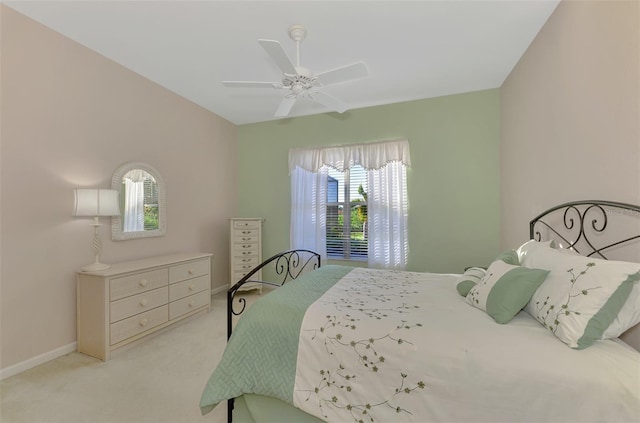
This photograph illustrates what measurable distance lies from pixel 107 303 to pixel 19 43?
2238mm

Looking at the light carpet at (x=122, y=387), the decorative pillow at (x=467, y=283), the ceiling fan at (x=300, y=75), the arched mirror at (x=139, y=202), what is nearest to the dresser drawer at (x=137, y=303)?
the light carpet at (x=122, y=387)

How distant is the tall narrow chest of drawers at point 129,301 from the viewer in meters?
2.31

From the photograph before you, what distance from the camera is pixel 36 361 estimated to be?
2205 mm

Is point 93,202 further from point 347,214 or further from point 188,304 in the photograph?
point 347,214

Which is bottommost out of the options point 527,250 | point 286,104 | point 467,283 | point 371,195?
point 467,283

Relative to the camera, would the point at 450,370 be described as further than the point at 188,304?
No

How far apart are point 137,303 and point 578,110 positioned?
12.7 ft

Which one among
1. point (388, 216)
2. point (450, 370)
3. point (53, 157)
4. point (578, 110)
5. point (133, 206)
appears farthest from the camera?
point (388, 216)

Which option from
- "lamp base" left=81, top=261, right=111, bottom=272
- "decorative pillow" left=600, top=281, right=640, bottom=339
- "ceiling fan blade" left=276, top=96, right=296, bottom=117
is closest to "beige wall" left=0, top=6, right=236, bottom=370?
"lamp base" left=81, top=261, right=111, bottom=272

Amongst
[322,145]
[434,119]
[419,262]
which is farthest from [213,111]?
[419,262]

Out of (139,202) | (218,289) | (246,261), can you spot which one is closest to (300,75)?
(139,202)

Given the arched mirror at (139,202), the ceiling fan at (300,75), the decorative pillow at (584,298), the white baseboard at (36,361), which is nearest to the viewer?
the decorative pillow at (584,298)

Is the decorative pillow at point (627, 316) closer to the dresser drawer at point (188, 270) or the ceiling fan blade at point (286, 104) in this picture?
the ceiling fan blade at point (286, 104)

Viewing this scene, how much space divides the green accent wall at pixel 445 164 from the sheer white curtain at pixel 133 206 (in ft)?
7.86
